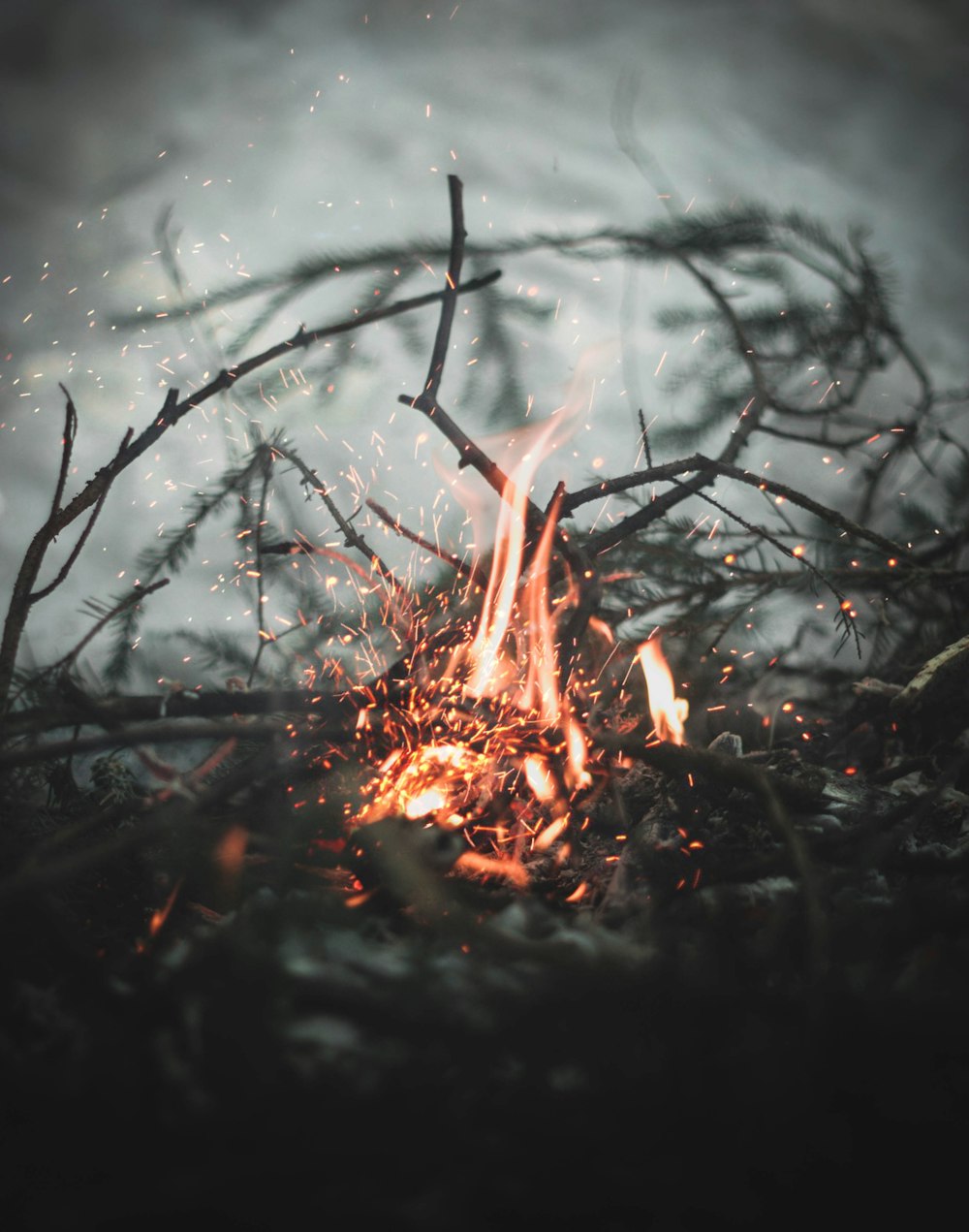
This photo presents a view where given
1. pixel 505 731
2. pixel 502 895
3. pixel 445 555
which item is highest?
pixel 445 555

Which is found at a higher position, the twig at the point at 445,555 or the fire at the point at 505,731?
the twig at the point at 445,555

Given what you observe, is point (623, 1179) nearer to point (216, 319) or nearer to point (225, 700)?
point (225, 700)

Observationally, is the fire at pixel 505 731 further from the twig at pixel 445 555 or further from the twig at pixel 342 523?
the twig at pixel 342 523

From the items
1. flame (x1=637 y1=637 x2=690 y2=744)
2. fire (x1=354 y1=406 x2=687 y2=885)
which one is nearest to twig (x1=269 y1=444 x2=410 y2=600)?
fire (x1=354 y1=406 x2=687 y2=885)

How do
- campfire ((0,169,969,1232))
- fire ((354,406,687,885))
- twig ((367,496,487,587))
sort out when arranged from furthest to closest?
1. twig ((367,496,487,587))
2. fire ((354,406,687,885))
3. campfire ((0,169,969,1232))

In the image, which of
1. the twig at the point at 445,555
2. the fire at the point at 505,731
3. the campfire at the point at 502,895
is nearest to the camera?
the campfire at the point at 502,895

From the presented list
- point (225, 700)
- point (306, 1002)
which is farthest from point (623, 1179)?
point (225, 700)

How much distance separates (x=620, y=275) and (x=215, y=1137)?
1.52 m

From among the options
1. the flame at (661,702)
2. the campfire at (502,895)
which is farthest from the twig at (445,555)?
the flame at (661,702)

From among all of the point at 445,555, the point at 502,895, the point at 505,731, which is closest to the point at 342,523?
the point at 445,555

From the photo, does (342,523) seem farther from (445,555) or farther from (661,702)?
(661,702)

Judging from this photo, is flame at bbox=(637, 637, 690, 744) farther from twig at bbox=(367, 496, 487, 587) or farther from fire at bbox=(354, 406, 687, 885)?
twig at bbox=(367, 496, 487, 587)

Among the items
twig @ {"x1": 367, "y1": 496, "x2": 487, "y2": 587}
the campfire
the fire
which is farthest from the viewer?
twig @ {"x1": 367, "y1": 496, "x2": 487, "y2": 587}

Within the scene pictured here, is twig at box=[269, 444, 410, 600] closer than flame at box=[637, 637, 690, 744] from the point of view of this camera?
No
